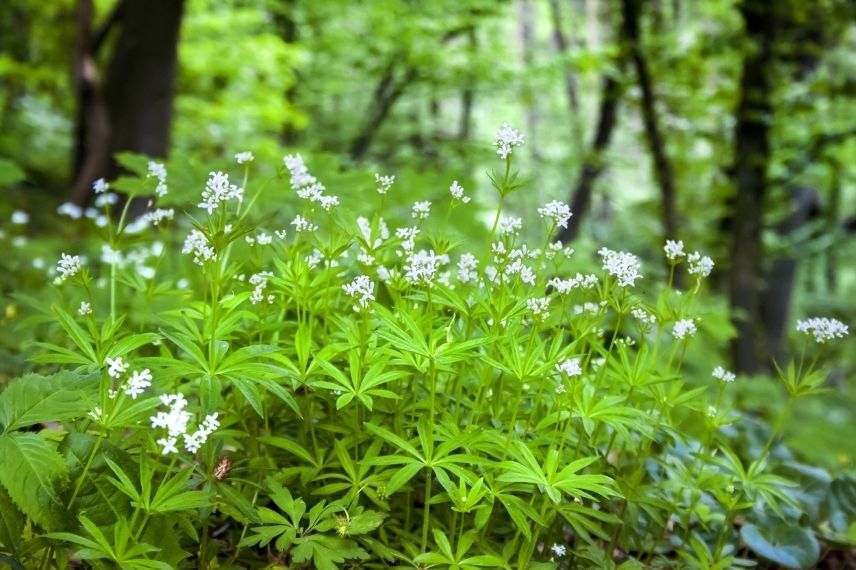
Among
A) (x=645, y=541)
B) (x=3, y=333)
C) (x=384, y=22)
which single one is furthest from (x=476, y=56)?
(x=645, y=541)

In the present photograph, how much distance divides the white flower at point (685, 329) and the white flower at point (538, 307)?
28 centimetres

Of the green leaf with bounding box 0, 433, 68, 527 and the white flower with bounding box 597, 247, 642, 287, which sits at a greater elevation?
the white flower with bounding box 597, 247, 642, 287

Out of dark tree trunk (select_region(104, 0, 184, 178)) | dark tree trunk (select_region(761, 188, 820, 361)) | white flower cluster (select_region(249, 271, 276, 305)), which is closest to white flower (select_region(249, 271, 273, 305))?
white flower cluster (select_region(249, 271, 276, 305))

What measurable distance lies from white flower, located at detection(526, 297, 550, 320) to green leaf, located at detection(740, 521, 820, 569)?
1.01m

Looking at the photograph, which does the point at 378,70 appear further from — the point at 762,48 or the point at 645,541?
the point at 645,541

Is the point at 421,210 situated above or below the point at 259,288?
above

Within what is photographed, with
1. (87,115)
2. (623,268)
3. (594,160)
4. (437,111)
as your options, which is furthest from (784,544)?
(437,111)

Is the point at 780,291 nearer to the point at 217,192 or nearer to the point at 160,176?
the point at 160,176

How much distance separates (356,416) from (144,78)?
14.4 ft

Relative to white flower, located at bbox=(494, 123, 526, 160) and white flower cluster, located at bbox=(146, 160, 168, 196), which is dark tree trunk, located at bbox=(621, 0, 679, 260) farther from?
white flower cluster, located at bbox=(146, 160, 168, 196)

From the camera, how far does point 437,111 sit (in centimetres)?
1277

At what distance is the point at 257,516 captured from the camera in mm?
1354

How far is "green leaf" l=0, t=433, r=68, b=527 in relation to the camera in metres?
1.22

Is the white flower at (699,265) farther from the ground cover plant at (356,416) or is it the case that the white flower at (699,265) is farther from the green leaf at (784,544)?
the green leaf at (784,544)
